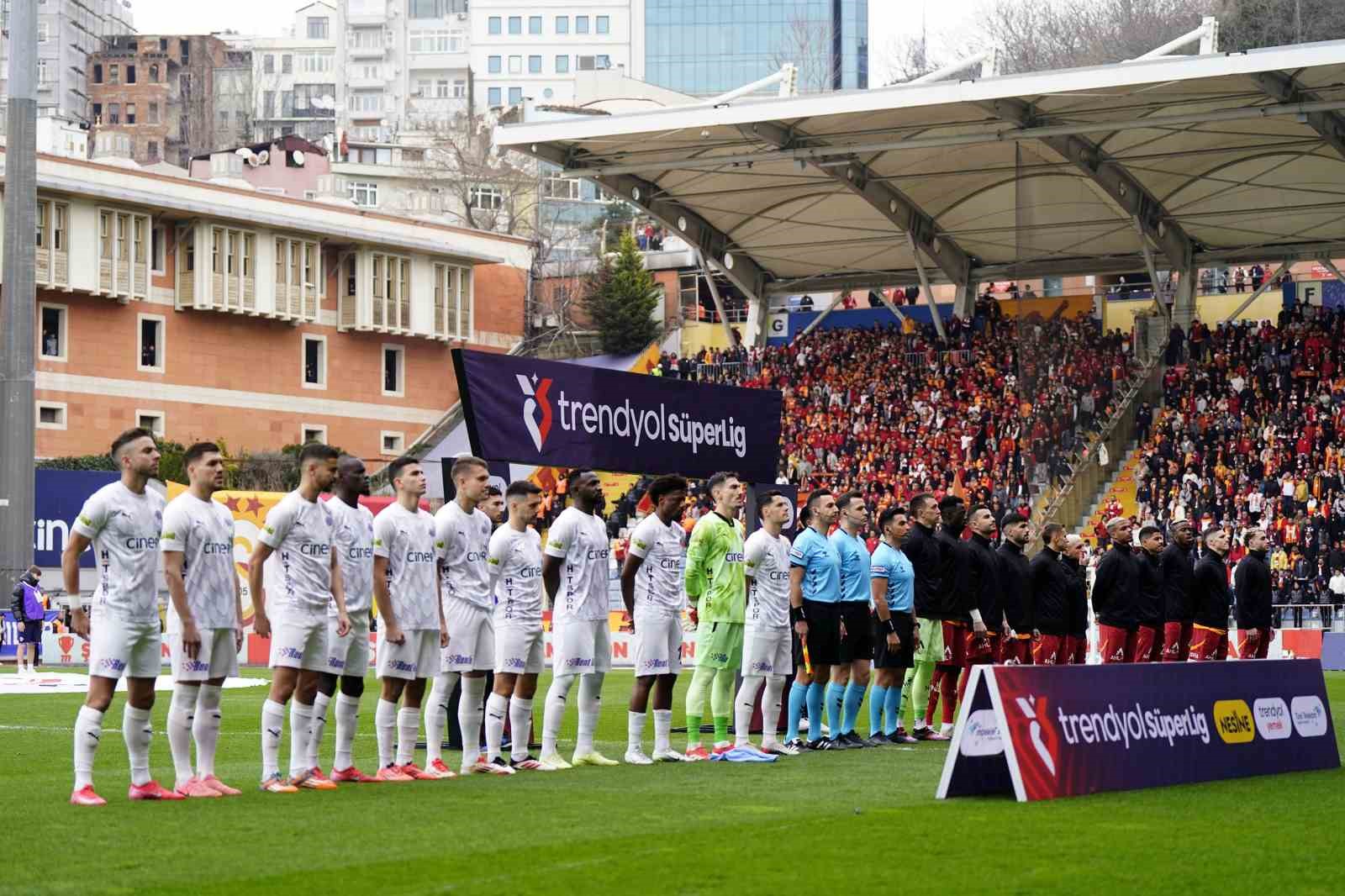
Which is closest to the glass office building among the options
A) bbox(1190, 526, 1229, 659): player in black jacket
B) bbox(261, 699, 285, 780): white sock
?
bbox(1190, 526, 1229, 659): player in black jacket

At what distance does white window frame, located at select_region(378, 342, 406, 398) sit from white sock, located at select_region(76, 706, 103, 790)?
192 ft

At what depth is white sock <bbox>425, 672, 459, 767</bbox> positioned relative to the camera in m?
13.1

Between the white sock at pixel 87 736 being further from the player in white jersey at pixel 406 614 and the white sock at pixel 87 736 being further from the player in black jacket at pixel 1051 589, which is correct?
the player in black jacket at pixel 1051 589

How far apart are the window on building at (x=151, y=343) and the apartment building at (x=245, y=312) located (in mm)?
55

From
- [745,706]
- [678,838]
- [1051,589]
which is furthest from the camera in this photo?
[1051,589]

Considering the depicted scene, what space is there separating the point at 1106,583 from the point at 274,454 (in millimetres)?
A: 46177

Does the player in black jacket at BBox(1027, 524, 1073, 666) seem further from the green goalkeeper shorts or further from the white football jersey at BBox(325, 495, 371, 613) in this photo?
the white football jersey at BBox(325, 495, 371, 613)

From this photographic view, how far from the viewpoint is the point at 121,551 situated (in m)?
11.2

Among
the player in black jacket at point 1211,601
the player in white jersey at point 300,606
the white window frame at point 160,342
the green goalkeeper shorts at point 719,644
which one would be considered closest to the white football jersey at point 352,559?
the player in white jersey at point 300,606

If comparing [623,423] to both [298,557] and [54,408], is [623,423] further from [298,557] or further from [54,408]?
[54,408]

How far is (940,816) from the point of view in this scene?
1049cm

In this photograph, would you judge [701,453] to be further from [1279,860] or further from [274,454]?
[274,454]

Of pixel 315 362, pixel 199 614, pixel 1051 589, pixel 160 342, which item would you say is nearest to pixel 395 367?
pixel 315 362

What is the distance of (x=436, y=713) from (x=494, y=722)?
519 millimetres
